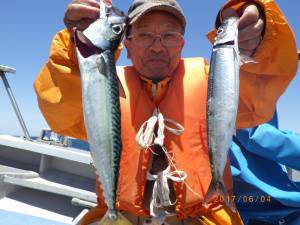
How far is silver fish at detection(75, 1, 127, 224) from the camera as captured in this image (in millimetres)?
2371

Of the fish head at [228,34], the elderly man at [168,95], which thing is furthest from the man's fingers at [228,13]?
the fish head at [228,34]

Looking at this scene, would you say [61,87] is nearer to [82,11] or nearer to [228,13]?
[82,11]

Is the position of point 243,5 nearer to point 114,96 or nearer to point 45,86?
point 114,96

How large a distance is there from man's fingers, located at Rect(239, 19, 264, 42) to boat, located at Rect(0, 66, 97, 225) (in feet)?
11.1

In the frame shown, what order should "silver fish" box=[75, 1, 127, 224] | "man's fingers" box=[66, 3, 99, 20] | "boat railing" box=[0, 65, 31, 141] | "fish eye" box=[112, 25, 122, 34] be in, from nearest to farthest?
"silver fish" box=[75, 1, 127, 224], "fish eye" box=[112, 25, 122, 34], "man's fingers" box=[66, 3, 99, 20], "boat railing" box=[0, 65, 31, 141]

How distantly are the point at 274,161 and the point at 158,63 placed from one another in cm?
218

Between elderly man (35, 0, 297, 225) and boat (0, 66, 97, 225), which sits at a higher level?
elderly man (35, 0, 297, 225)

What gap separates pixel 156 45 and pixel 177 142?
0.94m

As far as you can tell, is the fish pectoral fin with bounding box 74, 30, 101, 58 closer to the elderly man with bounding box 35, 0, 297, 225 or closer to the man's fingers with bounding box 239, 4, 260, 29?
the elderly man with bounding box 35, 0, 297, 225

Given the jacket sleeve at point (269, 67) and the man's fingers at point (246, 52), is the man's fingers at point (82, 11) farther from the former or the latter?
the man's fingers at point (246, 52)

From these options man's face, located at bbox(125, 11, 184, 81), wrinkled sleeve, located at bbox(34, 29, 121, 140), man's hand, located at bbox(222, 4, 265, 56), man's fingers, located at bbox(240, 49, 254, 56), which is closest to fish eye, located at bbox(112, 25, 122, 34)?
man's face, located at bbox(125, 11, 184, 81)

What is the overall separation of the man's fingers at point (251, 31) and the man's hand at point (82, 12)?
3.82 ft
